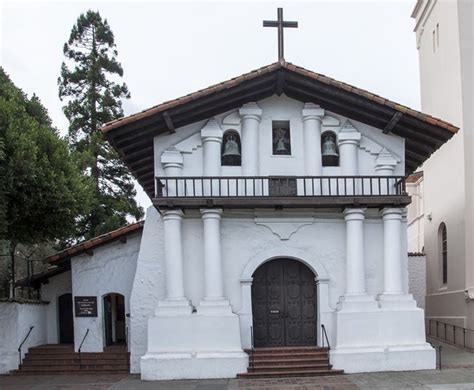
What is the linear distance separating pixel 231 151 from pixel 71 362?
738cm

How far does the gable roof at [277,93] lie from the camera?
1202 centimetres

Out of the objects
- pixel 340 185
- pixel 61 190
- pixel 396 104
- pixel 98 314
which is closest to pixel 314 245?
pixel 340 185

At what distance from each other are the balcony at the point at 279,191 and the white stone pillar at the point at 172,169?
0.02m

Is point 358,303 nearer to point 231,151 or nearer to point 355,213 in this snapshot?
point 355,213

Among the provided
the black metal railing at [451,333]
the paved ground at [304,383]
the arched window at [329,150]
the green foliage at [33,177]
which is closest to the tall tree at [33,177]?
the green foliage at [33,177]

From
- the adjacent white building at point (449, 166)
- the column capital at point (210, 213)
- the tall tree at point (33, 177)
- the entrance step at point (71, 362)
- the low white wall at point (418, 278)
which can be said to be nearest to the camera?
the tall tree at point (33, 177)

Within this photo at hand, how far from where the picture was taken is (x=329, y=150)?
42.1 feet

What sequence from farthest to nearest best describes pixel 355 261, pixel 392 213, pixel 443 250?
1. pixel 443 250
2. pixel 392 213
3. pixel 355 261

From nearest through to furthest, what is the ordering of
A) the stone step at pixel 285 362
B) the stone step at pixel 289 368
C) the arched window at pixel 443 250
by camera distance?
the stone step at pixel 289 368 → the stone step at pixel 285 362 → the arched window at pixel 443 250

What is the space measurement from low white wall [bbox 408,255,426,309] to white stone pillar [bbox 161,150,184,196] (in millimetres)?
10701

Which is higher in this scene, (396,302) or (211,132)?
(211,132)

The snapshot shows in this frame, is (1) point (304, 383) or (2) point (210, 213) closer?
(1) point (304, 383)

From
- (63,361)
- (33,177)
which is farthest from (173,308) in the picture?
(63,361)

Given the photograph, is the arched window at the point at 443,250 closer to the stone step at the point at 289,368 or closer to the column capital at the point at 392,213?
the column capital at the point at 392,213
